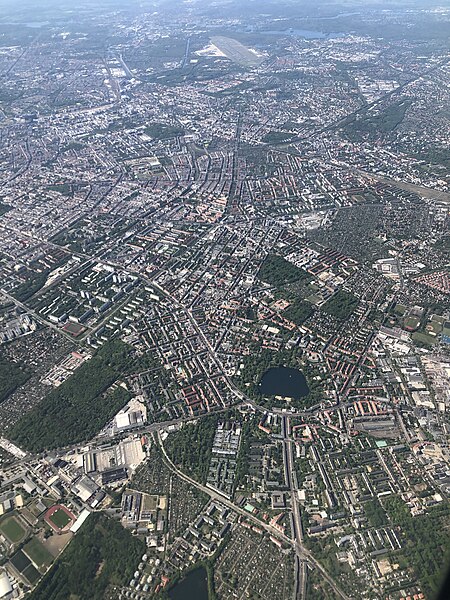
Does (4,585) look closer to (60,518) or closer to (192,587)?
(60,518)

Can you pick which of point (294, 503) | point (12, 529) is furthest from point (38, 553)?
point (294, 503)

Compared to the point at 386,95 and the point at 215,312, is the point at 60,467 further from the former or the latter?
the point at 386,95

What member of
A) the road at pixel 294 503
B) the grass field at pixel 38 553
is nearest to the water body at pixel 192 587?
the road at pixel 294 503

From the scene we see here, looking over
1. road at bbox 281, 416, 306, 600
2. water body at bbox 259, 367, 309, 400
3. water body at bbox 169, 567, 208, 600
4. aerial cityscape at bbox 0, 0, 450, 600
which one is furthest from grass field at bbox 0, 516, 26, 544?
water body at bbox 259, 367, 309, 400

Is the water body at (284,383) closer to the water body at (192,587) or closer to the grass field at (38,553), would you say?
the water body at (192,587)

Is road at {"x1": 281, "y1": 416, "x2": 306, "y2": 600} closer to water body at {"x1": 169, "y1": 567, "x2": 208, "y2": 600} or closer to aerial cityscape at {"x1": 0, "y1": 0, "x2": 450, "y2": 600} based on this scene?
aerial cityscape at {"x1": 0, "y1": 0, "x2": 450, "y2": 600}

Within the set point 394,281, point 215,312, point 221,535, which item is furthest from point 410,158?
point 221,535
